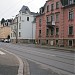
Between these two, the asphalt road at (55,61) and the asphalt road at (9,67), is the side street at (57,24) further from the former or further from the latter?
the asphalt road at (9,67)

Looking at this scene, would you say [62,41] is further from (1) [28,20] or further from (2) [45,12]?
(1) [28,20]

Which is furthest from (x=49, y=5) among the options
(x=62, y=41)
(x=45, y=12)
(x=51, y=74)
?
(x=51, y=74)

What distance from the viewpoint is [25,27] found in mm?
84875

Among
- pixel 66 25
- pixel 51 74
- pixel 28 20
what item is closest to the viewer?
pixel 51 74

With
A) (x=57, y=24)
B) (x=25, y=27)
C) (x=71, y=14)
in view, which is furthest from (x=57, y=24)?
(x=25, y=27)

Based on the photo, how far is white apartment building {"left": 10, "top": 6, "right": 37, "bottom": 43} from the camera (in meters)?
83.7

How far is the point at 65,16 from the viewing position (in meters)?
51.2

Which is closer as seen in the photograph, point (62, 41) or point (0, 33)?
point (62, 41)

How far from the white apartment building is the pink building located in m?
19.5

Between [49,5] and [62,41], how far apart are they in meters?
11.6

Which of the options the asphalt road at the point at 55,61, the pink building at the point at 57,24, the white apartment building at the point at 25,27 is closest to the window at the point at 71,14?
the pink building at the point at 57,24

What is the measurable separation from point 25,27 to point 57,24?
105 feet

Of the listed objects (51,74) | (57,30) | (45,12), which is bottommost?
(51,74)

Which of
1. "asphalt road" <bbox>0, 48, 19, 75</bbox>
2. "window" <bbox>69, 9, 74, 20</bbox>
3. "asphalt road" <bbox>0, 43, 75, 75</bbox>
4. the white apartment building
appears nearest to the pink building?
"window" <bbox>69, 9, 74, 20</bbox>
